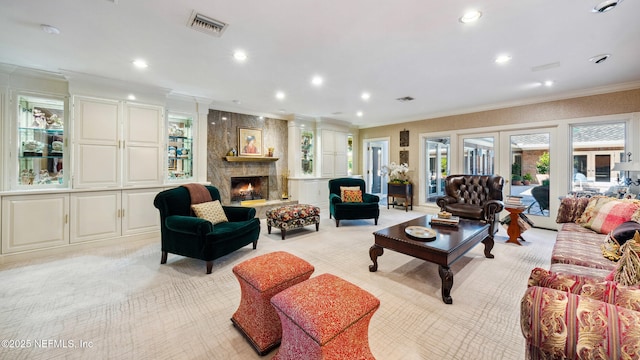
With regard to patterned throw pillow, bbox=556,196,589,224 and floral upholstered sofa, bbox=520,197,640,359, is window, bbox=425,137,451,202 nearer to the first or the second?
patterned throw pillow, bbox=556,196,589,224

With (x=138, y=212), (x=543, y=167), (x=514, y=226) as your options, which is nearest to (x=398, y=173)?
(x=543, y=167)

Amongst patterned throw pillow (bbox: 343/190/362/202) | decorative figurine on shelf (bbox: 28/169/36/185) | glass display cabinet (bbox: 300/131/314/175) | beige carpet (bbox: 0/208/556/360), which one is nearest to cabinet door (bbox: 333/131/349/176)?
glass display cabinet (bbox: 300/131/314/175)

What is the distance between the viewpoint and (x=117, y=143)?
3852 mm

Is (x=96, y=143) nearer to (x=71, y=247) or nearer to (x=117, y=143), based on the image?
(x=117, y=143)

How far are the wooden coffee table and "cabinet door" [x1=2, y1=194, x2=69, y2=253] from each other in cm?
424

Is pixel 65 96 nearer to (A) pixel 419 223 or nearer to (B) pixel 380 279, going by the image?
(B) pixel 380 279

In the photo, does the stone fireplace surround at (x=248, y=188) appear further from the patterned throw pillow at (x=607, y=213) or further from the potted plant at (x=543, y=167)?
the potted plant at (x=543, y=167)

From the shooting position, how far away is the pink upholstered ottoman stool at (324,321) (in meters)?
1.22

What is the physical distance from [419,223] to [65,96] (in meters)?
5.31

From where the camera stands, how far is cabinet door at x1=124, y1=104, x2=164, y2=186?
156 inches

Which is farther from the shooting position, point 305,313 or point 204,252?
point 204,252

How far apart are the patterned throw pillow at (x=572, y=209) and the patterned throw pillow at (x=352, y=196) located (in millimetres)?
3007

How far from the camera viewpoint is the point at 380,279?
2.66 m

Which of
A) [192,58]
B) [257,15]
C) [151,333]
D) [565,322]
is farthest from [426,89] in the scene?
[151,333]
